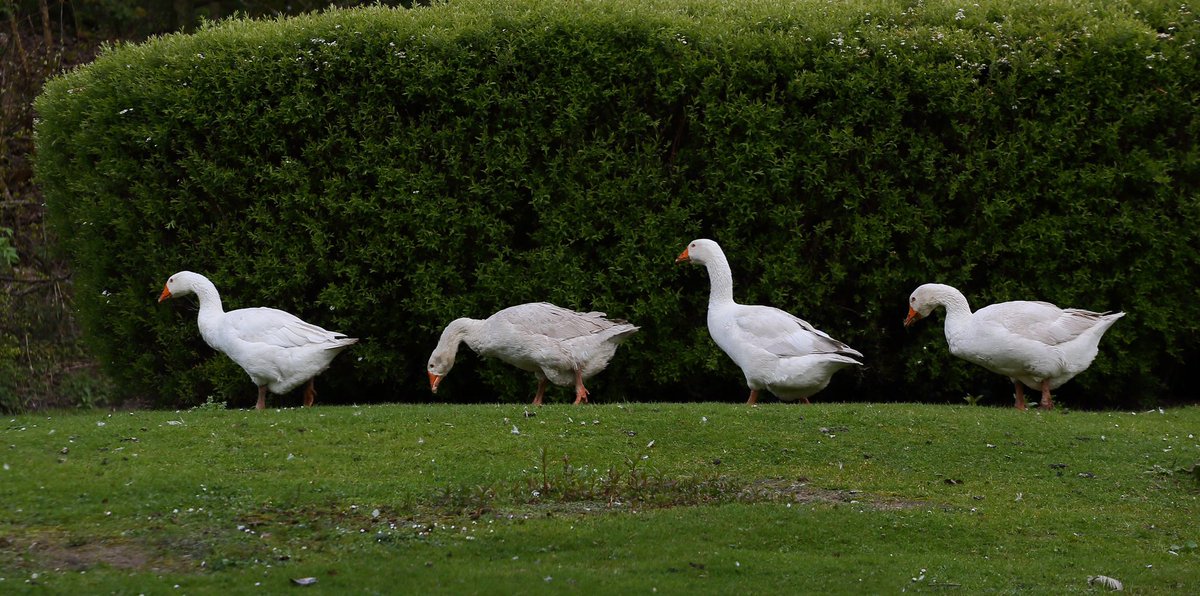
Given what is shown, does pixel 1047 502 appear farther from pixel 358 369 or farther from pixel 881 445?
pixel 358 369

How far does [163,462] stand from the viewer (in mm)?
9125

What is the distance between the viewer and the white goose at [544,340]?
37.6ft

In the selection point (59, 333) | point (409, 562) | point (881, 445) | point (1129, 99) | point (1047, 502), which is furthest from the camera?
point (59, 333)

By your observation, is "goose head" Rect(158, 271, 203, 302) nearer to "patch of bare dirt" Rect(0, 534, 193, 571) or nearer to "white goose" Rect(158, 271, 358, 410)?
"white goose" Rect(158, 271, 358, 410)

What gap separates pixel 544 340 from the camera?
450 inches

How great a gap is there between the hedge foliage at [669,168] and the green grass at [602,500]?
6.29 ft

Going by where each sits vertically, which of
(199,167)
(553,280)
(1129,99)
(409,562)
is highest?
(1129,99)

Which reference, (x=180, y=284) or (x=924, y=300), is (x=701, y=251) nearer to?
(x=924, y=300)

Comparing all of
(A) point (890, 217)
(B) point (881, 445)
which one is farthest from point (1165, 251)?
(B) point (881, 445)

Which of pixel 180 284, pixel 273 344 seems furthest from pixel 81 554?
pixel 180 284

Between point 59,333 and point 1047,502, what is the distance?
514 inches

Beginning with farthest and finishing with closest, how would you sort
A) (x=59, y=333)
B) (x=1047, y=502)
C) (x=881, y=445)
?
(x=59, y=333), (x=881, y=445), (x=1047, y=502)

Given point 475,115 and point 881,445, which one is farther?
point 475,115

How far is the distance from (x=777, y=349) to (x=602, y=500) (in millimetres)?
3336
